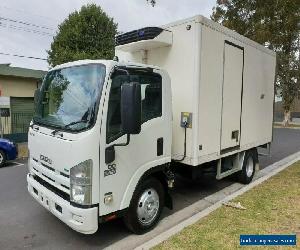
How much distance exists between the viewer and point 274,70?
27.1 ft

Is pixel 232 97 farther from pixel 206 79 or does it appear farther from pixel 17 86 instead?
pixel 17 86

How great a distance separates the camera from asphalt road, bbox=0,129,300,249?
14.9 feet

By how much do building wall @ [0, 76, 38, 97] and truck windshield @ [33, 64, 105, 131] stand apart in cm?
1259

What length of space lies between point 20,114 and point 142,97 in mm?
13489

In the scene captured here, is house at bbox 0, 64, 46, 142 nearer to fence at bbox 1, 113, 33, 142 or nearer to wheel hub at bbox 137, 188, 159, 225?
fence at bbox 1, 113, 33, 142

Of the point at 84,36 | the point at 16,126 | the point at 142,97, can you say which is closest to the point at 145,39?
the point at 142,97

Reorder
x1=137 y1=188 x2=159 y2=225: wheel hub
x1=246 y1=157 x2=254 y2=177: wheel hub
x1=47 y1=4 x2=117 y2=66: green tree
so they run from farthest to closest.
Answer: x1=47 y1=4 x2=117 y2=66: green tree → x1=246 y1=157 x2=254 y2=177: wheel hub → x1=137 y1=188 x2=159 y2=225: wheel hub

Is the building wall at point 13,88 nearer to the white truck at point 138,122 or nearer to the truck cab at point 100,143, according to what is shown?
the white truck at point 138,122

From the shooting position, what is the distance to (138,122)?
371 centimetres

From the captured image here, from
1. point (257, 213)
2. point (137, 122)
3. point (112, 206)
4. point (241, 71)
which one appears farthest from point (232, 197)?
point (137, 122)

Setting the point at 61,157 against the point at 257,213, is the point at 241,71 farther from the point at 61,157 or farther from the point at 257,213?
the point at 61,157

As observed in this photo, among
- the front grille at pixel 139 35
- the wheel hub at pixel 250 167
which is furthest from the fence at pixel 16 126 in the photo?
the wheel hub at pixel 250 167

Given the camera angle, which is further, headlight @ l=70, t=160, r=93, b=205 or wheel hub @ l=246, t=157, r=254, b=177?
wheel hub @ l=246, t=157, r=254, b=177

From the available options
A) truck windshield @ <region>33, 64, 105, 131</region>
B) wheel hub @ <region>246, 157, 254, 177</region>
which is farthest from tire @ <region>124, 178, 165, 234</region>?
wheel hub @ <region>246, 157, 254, 177</region>
